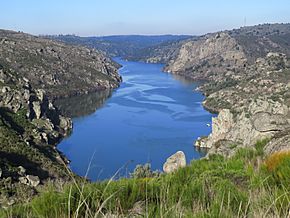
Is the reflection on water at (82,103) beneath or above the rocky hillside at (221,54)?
beneath

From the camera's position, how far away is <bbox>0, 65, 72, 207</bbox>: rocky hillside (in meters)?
36.5

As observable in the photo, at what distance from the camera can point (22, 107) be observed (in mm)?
64812

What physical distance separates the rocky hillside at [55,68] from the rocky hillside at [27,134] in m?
25.1

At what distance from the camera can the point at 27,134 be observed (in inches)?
2183

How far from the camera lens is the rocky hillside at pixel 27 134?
36531mm

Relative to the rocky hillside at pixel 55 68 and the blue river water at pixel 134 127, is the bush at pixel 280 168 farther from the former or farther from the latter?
the rocky hillside at pixel 55 68

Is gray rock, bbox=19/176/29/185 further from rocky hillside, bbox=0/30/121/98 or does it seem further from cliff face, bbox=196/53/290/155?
rocky hillside, bbox=0/30/121/98

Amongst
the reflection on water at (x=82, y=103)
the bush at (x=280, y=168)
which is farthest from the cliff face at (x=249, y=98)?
the bush at (x=280, y=168)

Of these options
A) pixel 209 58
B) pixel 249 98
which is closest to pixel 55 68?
pixel 249 98

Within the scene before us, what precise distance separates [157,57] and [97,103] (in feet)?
348

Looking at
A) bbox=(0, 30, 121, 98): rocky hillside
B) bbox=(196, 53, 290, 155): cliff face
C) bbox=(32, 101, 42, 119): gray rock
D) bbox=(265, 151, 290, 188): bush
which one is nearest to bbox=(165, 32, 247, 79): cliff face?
bbox=(0, 30, 121, 98): rocky hillside

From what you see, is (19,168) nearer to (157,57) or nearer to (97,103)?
(97,103)

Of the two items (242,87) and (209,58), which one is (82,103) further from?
(209,58)

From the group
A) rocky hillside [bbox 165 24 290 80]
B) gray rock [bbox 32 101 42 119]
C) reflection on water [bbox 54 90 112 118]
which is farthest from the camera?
rocky hillside [bbox 165 24 290 80]
